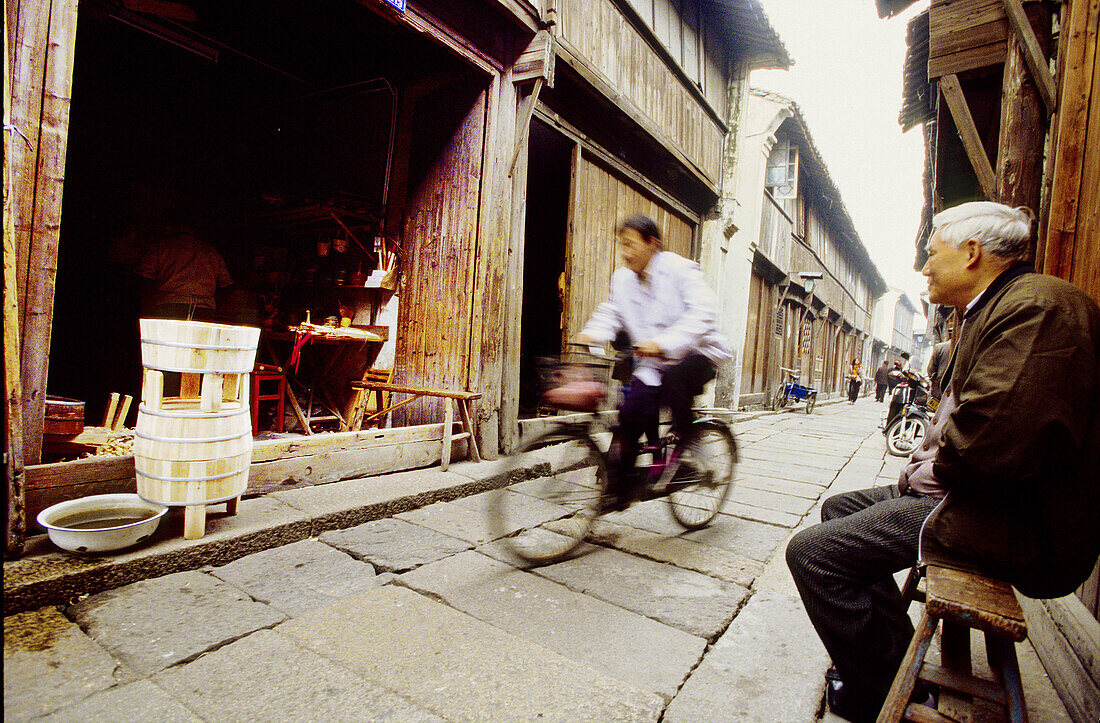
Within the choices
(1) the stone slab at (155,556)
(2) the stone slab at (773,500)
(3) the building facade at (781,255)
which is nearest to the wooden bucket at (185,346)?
(1) the stone slab at (155,556)

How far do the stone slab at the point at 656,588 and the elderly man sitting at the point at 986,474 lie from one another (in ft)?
2.17

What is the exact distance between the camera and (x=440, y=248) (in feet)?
17.8

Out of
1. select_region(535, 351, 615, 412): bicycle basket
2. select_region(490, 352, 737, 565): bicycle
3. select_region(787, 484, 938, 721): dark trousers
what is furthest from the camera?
select_region(490, 352, 737, 565): bicycle

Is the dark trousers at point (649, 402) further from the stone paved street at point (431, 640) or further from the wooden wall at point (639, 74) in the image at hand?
the wooden wall at point (639, 74)

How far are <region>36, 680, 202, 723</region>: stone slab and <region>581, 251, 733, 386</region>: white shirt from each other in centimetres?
247

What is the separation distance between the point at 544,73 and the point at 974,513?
4689mm

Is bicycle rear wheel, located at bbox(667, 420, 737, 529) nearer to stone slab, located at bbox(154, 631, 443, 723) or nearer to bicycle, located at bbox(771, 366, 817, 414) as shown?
stone slab, located at bbox(154, 631, 443, 723)

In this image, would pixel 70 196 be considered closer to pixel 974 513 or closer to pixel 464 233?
pixel 464 233

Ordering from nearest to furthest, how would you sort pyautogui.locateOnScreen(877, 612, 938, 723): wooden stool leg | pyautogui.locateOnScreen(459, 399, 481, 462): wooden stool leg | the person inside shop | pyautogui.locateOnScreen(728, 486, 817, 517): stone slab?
pyautogui.locateOnScreen(877, 612, 938, 723): wooden stool leg < pyautogui.locateOnScreen(728, 486, 817, 517): stone slab < pyautogui.locateOnScreen(459, 399, 481, 462): wooden stool leg < the person inside shop

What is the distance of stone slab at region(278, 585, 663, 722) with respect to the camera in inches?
77.7

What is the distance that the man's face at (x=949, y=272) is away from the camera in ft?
6.30

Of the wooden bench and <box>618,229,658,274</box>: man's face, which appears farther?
the wooden bench

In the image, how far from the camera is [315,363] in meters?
6.06

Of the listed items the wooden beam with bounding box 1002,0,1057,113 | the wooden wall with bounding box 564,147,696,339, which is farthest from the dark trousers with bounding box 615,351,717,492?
the wooden wall with bounding box 564,147,696,339
